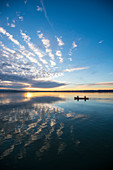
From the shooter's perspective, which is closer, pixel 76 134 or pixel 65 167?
pixel 65 167

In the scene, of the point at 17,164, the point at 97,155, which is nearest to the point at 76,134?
the point at 97,155

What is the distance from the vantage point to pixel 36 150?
8.16 m

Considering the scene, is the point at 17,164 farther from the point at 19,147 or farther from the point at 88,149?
the point at 88,149

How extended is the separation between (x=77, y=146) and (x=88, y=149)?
1.07 meters

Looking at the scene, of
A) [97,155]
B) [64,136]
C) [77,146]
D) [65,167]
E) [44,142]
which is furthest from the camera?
[64,136]

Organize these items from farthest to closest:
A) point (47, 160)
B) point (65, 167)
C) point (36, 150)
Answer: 1. point (36, 150)
2. point (47, 160)
3. point (65, 167)

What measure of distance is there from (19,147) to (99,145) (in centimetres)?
832

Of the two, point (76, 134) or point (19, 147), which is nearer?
point (19, 147)

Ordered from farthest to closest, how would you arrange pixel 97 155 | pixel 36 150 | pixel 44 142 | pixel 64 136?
1. pixel 64 136
2. pixel 44 142
3. pixel 36 150
4. pixel 97 155

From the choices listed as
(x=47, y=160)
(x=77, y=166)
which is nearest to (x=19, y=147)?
(x=47, y=160)

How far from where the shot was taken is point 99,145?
29.4ft

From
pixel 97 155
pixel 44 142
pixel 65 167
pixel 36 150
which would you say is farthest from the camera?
pixel 44 142

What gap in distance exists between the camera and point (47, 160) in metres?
7.02

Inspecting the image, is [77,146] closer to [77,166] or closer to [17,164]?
[77,166]
